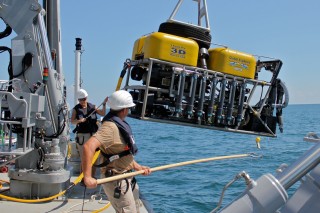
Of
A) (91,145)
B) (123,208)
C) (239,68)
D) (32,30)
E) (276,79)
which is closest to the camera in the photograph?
(91,145)

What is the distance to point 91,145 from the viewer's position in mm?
3648

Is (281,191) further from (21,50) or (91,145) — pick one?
(21,50)

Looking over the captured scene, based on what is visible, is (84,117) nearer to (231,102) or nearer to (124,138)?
(231,102)

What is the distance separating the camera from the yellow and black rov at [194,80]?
6812 millimetres

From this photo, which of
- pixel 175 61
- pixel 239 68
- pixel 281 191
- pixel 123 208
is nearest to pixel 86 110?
pixel 175 61

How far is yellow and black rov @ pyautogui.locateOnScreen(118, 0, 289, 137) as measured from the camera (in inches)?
268

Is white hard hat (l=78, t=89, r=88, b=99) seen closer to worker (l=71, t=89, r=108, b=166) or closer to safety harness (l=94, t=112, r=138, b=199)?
worker (l=71, t=89, r=108, b=166)

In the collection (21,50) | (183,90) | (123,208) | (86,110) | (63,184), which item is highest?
(21,50)

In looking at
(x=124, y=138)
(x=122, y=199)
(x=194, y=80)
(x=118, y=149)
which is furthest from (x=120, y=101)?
(x=194, y=80)

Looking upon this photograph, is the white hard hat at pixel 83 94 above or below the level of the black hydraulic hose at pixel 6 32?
below

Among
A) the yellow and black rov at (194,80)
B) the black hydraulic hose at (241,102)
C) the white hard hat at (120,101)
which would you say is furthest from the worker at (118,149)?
the black hydraulic hose at (241,102)

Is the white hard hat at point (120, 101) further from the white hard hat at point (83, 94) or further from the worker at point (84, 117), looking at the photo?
the white hard hat at point (83, 94)

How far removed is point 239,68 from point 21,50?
3979mm

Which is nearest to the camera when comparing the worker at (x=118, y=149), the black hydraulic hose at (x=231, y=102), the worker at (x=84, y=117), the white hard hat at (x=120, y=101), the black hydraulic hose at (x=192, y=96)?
the worker at (x=118, y=149)
